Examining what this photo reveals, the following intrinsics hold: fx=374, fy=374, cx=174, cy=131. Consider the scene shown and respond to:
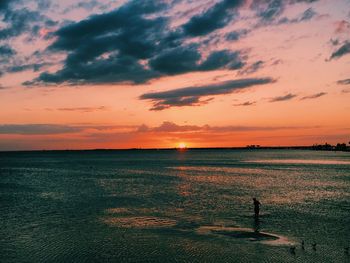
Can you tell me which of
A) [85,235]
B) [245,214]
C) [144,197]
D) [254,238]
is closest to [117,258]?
[85,235]

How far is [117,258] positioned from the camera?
25219 millimetres

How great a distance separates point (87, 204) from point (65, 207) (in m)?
3.42

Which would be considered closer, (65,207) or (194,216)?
(194,216)

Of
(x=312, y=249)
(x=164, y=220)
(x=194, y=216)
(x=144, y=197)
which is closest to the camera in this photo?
(x=312, y=249)

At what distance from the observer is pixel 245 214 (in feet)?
136

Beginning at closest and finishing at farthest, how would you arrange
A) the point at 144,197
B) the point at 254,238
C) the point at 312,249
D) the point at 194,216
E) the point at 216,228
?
the point at 312,249, the point at 254,238, the point at 216,228, the point at 194,216, the point at 144,197

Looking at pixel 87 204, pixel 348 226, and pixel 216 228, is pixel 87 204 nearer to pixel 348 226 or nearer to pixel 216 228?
pixel 216 228

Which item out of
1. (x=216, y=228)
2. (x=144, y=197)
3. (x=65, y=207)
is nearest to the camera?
(x=216, y=228)

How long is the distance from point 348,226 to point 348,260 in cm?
1184

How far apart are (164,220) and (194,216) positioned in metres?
4.05

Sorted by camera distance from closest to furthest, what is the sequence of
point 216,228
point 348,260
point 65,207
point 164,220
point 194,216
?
point 348,260
point 216,228
point 164,220
point 194,216
point 65,207

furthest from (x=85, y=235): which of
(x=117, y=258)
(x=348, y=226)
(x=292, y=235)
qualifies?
(x=348, y=226)

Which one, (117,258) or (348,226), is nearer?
(117,258)

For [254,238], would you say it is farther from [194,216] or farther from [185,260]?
[194,216]
